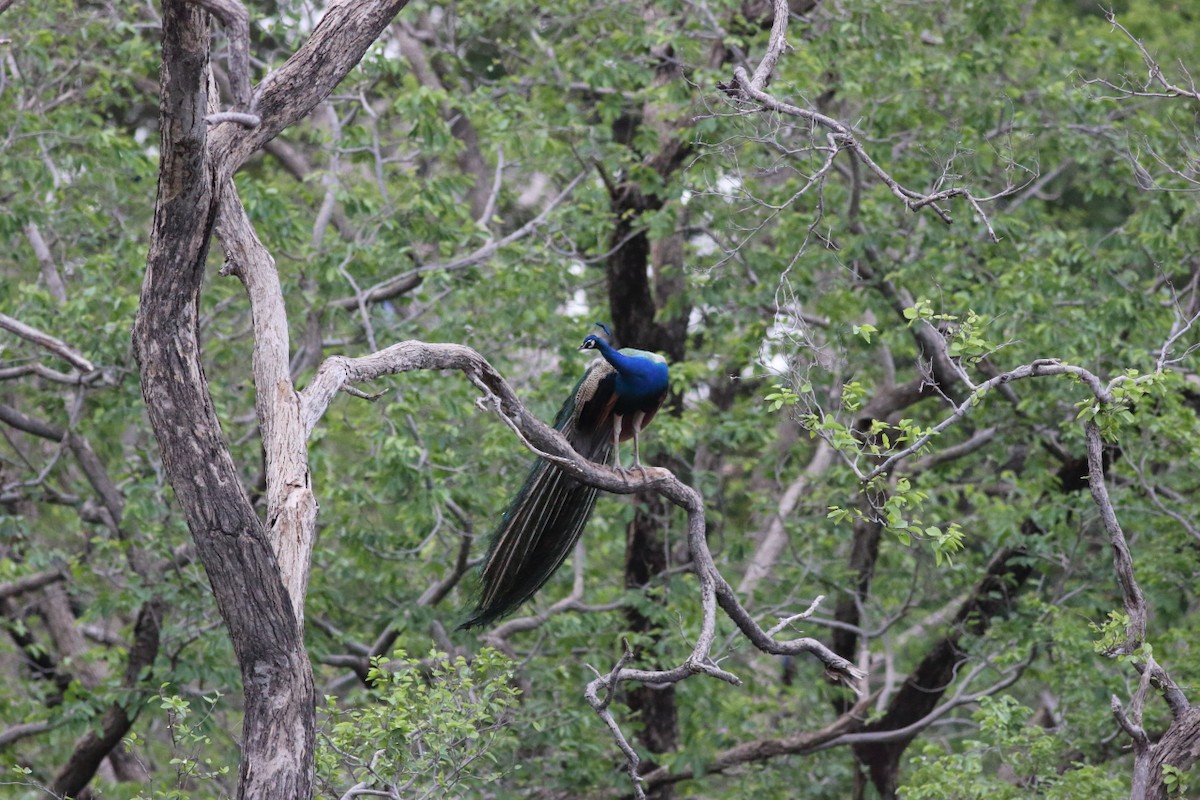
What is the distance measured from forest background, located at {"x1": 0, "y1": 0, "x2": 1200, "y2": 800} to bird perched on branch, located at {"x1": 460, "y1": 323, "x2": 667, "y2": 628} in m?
0.90

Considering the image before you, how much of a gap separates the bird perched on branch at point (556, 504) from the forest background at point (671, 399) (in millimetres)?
903

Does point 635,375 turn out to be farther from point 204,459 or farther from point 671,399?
point 671,399

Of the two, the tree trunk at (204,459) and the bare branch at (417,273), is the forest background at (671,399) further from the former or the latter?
the tree trunk at (204,459)

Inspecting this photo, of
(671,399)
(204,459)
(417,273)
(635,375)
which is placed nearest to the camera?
(204,459)

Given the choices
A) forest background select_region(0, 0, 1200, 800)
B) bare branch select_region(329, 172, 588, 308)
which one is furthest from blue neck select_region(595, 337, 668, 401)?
bare branch select_region(329, 172, 588, 308)

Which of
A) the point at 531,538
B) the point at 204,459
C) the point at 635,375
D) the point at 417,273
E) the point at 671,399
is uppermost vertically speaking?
the point at 204,459

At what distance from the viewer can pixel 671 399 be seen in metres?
8.34

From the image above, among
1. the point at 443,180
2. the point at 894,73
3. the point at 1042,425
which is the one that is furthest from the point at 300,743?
the point at 894,73

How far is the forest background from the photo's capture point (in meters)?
7.09

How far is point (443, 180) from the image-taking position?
7.70m

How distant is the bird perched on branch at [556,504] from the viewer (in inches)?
202

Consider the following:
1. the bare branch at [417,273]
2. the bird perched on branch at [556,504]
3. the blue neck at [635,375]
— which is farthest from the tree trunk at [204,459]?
the bare branch at [417,273]

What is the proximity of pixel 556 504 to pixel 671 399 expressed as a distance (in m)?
3.22

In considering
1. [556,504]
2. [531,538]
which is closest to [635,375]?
[556,504]
